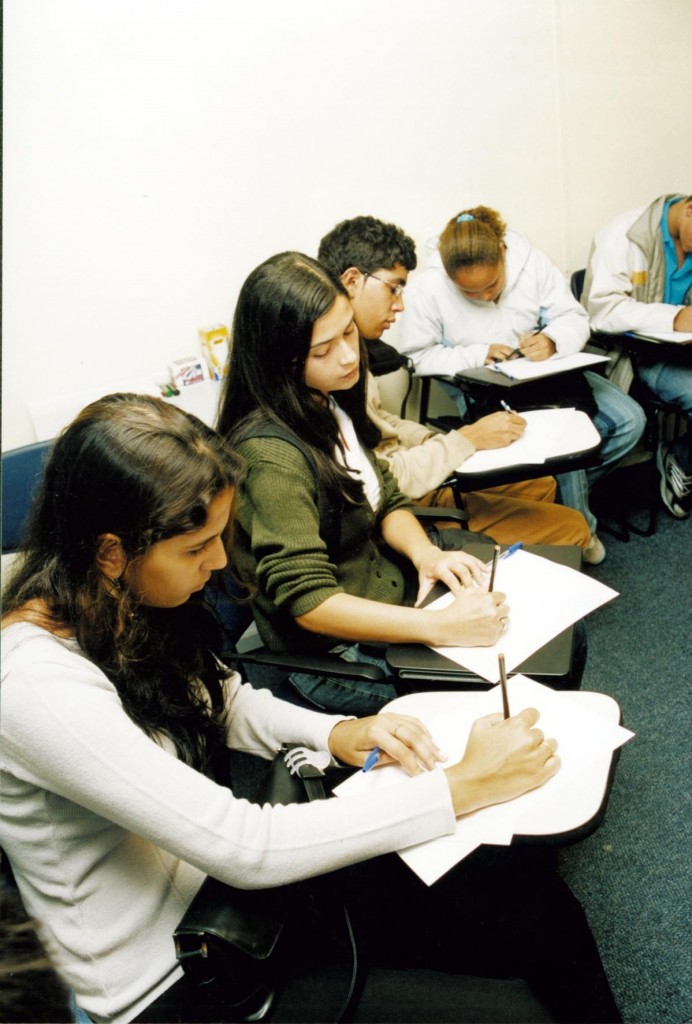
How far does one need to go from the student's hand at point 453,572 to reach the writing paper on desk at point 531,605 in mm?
27

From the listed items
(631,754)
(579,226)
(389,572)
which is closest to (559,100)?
(579,226)

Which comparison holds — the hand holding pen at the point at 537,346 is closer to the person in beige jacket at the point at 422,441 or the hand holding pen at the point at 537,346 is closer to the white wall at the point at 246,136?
the person in beige jacket at the point at 422,441

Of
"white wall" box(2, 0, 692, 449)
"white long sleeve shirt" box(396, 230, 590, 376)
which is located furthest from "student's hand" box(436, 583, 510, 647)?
"white wall" box(2, 0, 692, 449)

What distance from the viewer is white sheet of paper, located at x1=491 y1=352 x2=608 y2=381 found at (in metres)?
2.11

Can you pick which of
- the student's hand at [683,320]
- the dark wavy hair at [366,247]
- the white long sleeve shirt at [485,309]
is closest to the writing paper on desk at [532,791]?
the dark wavy hair at [366,247]

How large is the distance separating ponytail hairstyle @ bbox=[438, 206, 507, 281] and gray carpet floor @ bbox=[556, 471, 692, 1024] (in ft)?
3.73

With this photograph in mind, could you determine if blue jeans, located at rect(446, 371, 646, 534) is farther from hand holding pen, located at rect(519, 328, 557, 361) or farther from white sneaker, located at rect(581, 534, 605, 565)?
hand holding pen, located at rect(519, 328, 557, 361)

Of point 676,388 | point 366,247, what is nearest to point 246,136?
point 366,247

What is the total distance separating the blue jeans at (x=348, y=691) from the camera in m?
1.28

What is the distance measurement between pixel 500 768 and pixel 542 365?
5.48ft

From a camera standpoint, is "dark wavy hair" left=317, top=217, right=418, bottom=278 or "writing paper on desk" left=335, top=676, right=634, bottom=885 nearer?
"writing paper on desk" left=335, top=676, right=634, bottom=885

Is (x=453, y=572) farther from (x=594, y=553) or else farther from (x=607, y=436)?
(x=607, y=436)

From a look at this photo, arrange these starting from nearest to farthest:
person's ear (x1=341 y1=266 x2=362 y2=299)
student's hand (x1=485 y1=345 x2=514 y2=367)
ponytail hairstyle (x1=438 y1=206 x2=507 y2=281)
A: person's ear (x1=341 y1=266 x2=362 y2=299) → ponytail hairstyle (x1=438 y1=206 x2=507 y2=281) → student's hand (x1=485 y1=345 x2=514 y2=367)

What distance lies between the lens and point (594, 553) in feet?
7.74
